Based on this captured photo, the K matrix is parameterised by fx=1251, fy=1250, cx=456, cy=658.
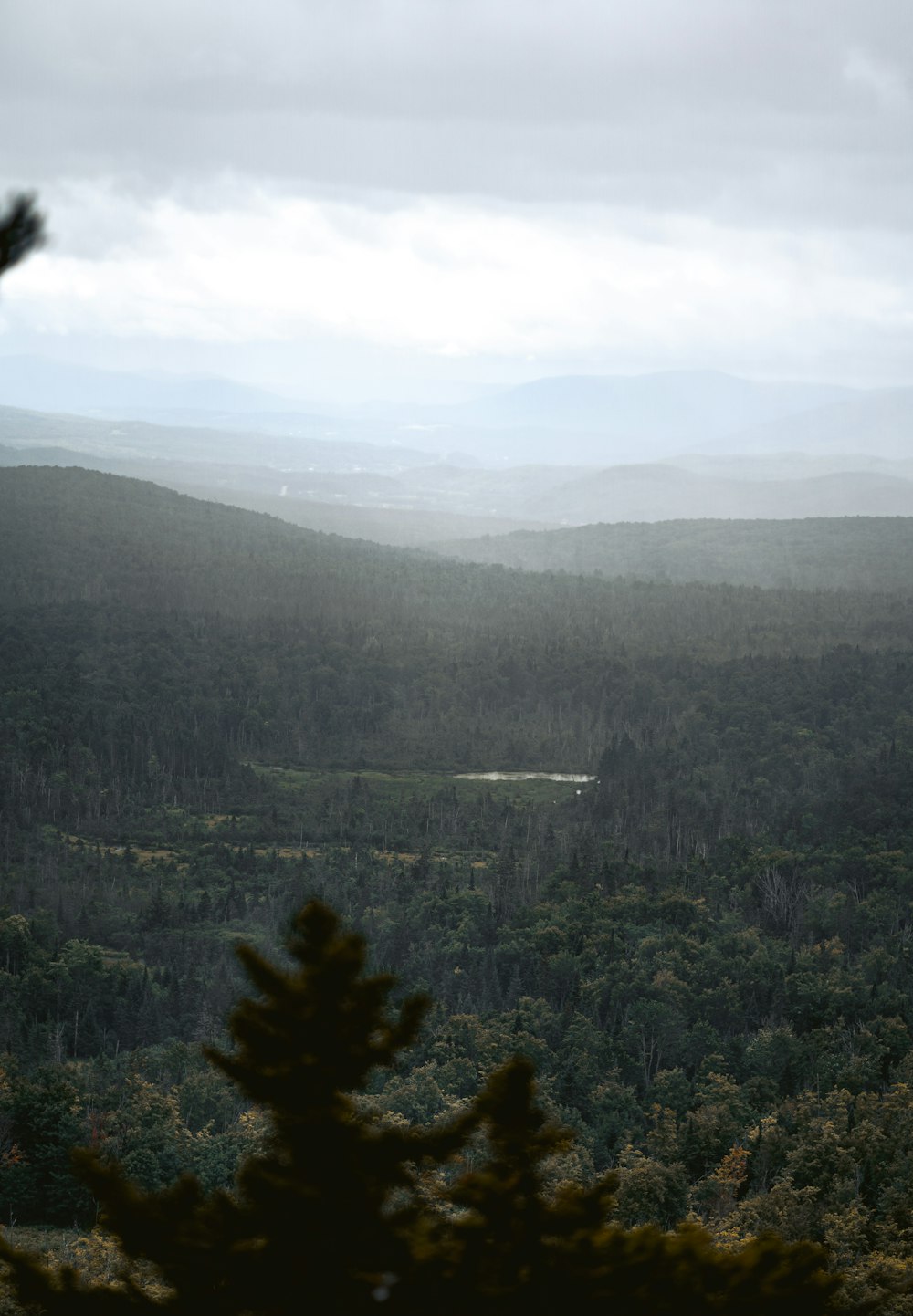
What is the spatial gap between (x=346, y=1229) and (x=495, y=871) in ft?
297

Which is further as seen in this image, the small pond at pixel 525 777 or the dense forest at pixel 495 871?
the small pond at pixel 525 777

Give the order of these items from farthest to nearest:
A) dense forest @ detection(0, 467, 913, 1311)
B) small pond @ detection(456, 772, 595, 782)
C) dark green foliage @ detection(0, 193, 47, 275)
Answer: small pond @ detection(456, 772, 595, 782), dense forest @ detection(0, 467, 913, 1311), dark green foliage @ detection(0, 193, 47, 275)

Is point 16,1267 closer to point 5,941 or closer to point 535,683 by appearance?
point 5,941

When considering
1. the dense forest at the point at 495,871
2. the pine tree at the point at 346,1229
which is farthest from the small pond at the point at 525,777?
the pine tree at the point at 346,1229

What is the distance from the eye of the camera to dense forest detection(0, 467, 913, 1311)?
4938 centimetres

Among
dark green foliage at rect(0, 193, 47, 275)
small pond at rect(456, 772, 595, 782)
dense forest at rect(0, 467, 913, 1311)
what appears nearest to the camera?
dark green foliage at rect(0, 193, 47, 275)

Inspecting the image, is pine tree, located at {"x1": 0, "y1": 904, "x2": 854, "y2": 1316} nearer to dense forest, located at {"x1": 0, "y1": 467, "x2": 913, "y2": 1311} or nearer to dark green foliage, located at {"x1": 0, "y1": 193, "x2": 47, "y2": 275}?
dark green foliage, located at {"x1": 0, "y1": 193, "x2": 47, "y2": 275}

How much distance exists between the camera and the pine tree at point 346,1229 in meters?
7.82

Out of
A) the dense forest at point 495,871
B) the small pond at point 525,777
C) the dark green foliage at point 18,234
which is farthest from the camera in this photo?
the small pond at point 525,777

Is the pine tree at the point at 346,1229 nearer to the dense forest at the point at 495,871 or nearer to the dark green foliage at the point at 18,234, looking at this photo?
the dark green foliage at the point at 18,234

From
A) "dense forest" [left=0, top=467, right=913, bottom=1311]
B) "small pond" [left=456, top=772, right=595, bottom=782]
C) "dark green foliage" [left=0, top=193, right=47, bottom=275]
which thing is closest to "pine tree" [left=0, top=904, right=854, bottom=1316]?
"dark green foliage" [left=0, top=193, right=47, bottom=275]

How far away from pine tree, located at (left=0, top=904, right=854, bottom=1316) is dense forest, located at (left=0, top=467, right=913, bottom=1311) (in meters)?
8.53

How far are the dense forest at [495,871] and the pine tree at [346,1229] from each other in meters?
8.53

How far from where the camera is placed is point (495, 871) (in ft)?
319
